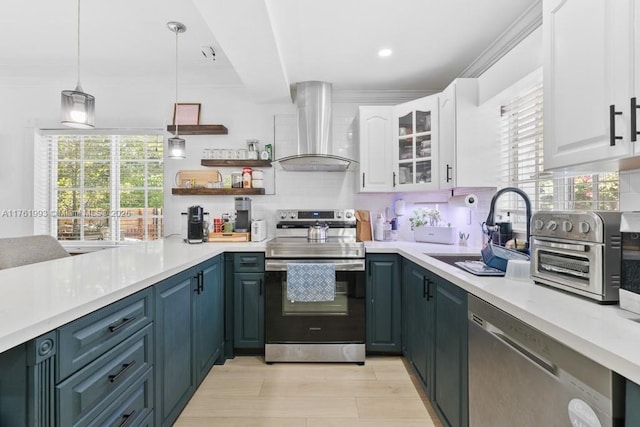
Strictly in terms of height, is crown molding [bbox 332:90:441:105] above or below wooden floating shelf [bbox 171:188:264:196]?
above

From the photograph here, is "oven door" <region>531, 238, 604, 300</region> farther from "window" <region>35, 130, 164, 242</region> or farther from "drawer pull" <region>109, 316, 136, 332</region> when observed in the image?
"window" <region>35, 130, 164, 242</region>

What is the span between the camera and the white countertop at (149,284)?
0.76m

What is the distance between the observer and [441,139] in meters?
2.63

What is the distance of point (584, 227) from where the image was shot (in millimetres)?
1076

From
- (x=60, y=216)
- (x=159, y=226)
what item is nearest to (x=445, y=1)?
Result: (x=159, y=226)

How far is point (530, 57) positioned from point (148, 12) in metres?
2.45

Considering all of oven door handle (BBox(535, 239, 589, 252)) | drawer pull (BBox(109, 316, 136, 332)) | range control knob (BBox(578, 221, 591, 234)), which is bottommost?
drawer pull (BBox(109, 316, 136, 332))

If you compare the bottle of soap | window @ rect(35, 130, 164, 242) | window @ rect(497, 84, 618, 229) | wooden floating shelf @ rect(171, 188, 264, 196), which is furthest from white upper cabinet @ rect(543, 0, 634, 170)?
window @ rect(35, 130, 164, 242)

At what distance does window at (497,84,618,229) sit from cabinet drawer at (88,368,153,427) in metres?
2.22

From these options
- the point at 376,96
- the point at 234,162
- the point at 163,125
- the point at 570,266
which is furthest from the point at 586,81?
→ the point at 163,125

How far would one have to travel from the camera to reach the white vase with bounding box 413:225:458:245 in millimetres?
2740

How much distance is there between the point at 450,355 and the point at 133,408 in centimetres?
143

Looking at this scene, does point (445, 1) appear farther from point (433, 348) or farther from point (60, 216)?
point (60, 216)

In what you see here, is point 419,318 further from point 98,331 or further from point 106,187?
point 106,187
